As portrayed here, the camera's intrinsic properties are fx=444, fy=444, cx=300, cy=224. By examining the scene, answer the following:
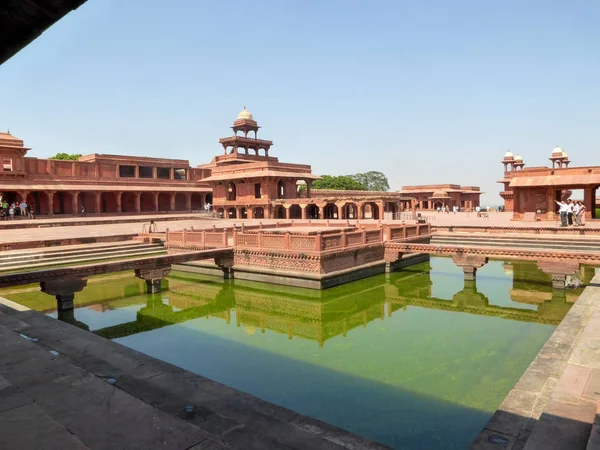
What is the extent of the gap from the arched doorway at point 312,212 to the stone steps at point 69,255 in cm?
1973

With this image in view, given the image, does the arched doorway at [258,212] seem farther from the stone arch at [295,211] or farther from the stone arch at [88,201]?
the stone arch at [88,201]

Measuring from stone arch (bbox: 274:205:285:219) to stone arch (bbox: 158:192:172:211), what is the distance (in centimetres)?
1230

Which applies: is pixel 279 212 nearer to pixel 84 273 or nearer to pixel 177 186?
pixel 177 186

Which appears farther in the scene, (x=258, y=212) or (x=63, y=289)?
(x=258, y=212)

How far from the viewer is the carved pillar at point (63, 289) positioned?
38.2ft

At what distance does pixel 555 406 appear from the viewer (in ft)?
15.1

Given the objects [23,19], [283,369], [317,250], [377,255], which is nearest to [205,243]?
[317,250]

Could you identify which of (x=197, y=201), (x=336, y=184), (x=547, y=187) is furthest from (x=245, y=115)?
(x=547, y=187)

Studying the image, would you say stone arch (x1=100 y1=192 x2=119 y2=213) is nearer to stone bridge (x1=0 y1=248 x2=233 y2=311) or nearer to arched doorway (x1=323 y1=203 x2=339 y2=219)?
arched doorway (x1=323 y1=203 x2=339 y2=219)

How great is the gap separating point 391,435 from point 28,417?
426 centimetres

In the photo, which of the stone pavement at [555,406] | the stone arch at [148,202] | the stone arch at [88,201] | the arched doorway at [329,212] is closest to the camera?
the stone pavement at [555,406]

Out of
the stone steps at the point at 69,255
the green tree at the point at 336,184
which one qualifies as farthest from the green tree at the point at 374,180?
the stone steps at the point at 69,255

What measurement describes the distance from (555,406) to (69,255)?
19002 millimetres

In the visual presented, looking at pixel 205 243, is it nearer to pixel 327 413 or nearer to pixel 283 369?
pixel 283 369
